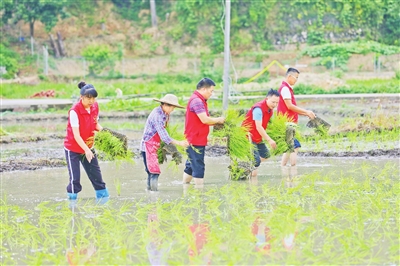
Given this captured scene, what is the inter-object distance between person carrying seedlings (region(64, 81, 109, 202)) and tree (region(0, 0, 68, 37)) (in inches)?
1158

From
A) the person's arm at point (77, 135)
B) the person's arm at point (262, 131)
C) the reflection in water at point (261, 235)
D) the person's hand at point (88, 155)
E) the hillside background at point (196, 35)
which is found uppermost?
the person's arm at point (77, 135)

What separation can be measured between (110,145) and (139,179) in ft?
4.93

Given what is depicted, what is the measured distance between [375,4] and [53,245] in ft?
124

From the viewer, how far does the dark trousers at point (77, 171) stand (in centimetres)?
907

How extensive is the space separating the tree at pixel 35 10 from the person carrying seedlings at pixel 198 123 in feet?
94.8

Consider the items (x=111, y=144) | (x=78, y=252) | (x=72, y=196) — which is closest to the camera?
(x=78, y=252)

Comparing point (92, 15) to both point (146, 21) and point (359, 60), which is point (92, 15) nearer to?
point (146, 21)

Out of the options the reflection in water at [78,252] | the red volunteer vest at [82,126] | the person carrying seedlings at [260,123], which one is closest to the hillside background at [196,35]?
the person carrying seedlings at [260,123]

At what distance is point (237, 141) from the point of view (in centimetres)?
1039

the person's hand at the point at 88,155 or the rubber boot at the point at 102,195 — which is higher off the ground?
the person's hand at the point at 88,155

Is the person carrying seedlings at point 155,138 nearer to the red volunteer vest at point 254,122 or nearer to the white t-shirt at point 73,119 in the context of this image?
the white t-shirt at point 73,119

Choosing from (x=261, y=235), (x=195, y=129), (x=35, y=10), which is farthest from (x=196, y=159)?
(x=35, y=10)

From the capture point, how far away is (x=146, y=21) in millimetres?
44344

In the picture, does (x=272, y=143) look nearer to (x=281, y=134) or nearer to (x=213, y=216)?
(x=281, y=134)
